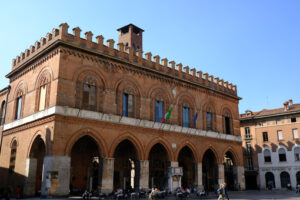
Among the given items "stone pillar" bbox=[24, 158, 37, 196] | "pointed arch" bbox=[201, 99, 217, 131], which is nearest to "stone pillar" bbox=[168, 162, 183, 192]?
"pointed arch" bbox=[201, 99, 217, 131]

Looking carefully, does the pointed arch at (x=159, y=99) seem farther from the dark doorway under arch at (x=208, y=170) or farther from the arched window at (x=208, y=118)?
the dark doorway under arch at (x=208, y=170)

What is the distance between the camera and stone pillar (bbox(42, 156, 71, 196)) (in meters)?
16.6

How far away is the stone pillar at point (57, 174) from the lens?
54.5ft

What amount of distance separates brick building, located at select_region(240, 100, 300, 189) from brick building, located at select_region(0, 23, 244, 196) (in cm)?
1331

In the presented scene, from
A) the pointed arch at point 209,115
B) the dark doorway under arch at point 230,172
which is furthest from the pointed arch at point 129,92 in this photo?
the dark doorway under arch at point 230,172

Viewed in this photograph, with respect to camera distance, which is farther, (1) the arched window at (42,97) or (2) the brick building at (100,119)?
(1) the arched window at (42,97)

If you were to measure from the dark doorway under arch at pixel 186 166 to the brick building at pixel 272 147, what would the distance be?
15222mm

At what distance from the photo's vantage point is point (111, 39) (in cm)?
2123

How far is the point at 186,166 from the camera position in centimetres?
2702

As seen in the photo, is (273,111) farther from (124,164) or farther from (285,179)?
(124,164)

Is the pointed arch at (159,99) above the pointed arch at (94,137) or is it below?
above

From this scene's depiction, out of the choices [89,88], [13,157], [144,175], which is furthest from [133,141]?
[13,157]

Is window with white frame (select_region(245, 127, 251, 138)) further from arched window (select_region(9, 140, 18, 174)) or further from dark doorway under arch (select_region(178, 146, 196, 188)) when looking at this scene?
arched window (select_region(9, 140, 18, 174))

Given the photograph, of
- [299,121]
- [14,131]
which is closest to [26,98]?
[14,131]
